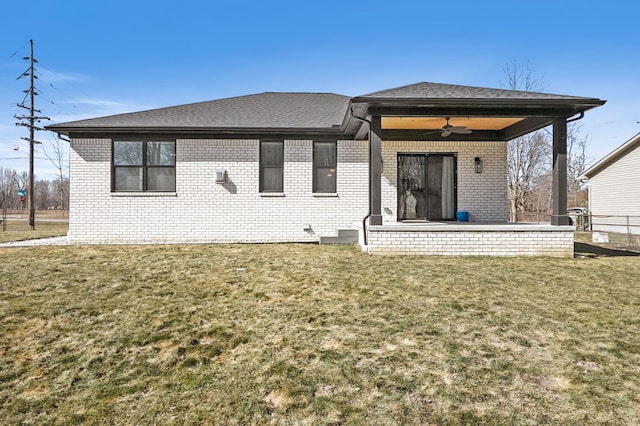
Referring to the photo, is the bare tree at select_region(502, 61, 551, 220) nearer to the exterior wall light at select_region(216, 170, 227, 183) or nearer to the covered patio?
the covered patio

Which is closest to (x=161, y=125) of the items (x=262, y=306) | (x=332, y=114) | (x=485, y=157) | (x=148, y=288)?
(x=332, y=114)

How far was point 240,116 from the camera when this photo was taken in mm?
10438

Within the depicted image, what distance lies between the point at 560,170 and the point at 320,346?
6848mm

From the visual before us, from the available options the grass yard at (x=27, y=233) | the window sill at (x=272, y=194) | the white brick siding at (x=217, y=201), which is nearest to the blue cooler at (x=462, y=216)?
the white brick siding at (x=217, y=201)

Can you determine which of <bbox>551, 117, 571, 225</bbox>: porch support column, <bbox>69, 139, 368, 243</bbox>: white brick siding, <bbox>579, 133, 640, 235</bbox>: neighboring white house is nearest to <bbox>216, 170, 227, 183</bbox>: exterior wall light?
<bbox>69, 139, 368, 243</bbox>: white brick siding

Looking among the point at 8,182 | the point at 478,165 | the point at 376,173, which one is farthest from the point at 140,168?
the point at 8,182

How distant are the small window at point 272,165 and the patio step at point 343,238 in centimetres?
192

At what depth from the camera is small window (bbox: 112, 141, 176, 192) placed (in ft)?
31.9

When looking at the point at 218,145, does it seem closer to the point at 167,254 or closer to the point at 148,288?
the point at 167,254

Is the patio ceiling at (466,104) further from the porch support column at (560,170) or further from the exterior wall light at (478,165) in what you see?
the exterior wall light at (478,165)

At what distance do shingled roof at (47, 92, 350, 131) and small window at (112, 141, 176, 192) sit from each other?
1.92 ft

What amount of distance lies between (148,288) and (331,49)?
11248 millimetres

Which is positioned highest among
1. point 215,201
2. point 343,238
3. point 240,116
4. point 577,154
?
point 577,154

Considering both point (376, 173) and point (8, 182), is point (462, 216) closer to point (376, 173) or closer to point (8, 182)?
point (376, 173)
